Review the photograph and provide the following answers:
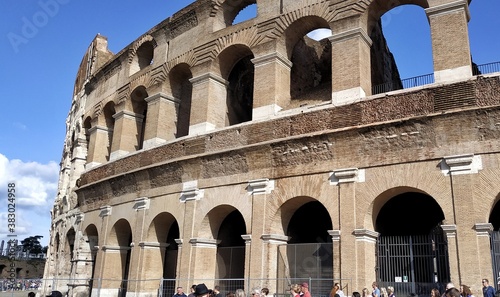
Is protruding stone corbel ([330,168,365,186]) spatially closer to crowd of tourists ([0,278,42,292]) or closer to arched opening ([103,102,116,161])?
arched opening ([103,102,116,161])

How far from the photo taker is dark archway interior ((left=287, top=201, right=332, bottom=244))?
40.2 feet

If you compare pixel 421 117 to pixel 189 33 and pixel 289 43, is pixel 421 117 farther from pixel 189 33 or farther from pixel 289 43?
pixel 189 33

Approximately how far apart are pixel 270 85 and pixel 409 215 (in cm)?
456

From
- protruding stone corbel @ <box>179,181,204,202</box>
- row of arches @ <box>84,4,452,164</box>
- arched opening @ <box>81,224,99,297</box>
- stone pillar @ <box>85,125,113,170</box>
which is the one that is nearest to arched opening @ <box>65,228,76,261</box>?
arched opening @ <box>81,224,99,297</box>

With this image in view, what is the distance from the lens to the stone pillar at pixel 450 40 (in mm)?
9555

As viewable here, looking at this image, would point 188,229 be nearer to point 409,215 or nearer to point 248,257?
point 248,257

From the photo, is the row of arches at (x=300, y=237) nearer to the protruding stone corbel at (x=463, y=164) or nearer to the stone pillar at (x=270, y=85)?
the protruding stone corbel at (x=463, y=164)

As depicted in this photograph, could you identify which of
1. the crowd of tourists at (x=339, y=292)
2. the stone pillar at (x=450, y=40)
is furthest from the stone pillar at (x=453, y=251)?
the stone pillar at (x=450, y=40)

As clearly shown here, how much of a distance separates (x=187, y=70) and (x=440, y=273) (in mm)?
8794

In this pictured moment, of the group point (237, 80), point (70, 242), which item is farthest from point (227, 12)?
point (70, 242)

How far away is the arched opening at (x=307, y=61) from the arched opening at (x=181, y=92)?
10.3 ft

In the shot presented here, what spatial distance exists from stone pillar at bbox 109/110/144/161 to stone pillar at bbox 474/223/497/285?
10.7 m

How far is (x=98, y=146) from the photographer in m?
17.7

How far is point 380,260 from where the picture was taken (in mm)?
9961
